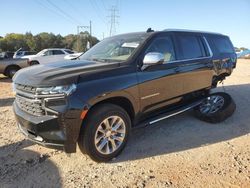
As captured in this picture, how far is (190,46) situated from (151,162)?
8.88 feet

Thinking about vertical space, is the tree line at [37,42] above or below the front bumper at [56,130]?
below

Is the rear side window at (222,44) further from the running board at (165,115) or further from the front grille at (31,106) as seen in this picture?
the front grille at (31,106)

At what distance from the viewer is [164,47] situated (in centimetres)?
463

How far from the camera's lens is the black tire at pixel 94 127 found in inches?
135

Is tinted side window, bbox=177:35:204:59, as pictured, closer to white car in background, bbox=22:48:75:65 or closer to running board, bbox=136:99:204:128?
running board, bbox=136:99:204:128

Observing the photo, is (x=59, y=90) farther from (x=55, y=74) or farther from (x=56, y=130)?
(x=56, y=130)

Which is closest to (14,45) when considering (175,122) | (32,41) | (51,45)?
(32,41)

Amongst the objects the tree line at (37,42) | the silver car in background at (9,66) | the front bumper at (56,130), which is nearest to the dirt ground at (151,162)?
the front bumper at (56,130)

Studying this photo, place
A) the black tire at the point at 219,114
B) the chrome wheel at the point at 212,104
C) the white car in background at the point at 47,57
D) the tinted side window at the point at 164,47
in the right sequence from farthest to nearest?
the white car in background at the point at 47,57, the chrome wheel at the point at 212,104, the black tire at the point at 219,114, the tinted side window at the point at 164,47

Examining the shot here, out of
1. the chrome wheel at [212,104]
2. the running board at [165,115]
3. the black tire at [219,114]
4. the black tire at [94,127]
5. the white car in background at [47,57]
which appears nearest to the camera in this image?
the black tire at [94,127]

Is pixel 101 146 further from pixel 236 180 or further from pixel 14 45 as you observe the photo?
pixel 14 45

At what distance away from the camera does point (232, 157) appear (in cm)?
391

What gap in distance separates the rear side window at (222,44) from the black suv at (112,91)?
0.86 m

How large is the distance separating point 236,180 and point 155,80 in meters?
1.91
